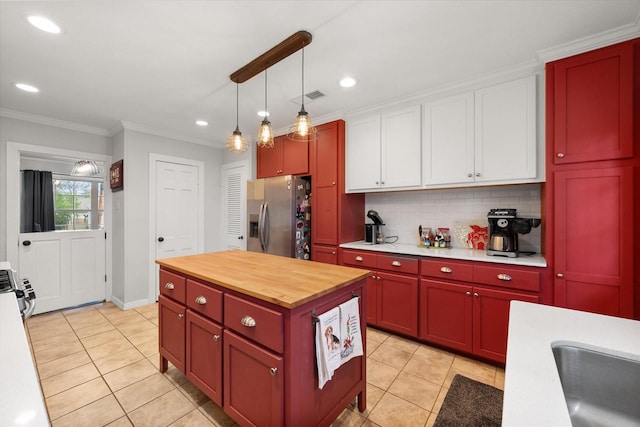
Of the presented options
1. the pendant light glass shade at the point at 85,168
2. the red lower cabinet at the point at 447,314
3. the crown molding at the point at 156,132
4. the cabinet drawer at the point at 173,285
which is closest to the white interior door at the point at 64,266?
the pendant light glass shade at the point at 85,168

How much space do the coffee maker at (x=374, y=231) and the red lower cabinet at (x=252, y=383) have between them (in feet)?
6.77

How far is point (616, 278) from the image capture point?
6.07 feet

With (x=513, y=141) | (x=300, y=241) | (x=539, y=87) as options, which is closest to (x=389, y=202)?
(x=300, y=241)

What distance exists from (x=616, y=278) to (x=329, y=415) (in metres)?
2.06

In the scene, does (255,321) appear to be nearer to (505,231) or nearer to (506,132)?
(505,231)

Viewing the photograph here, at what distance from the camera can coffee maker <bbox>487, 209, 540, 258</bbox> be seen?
→ 2344 millimetres

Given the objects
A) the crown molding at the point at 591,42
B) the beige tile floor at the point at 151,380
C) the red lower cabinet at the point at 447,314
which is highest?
the crown molding at the point at 591,42

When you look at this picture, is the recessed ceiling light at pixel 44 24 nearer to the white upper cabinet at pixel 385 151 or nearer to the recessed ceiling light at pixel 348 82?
the recessed ceiling light at pixel 348 82

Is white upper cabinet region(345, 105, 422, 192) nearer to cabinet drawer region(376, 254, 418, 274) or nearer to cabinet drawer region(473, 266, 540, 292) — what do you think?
cabinet drawer region(376, 254, 418, 274)

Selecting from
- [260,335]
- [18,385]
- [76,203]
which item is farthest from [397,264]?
[76,203]

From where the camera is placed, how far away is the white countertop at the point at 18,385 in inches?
23.6

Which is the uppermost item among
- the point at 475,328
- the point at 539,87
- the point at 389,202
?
the point at 539,87

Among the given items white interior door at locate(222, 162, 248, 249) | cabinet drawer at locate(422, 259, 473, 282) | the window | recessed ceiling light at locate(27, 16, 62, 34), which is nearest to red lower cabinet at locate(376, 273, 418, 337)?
cabinet drawer at locate(422, 259, 473, 282)

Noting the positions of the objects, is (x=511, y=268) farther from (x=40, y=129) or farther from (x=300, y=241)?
(x=40, y=129)
